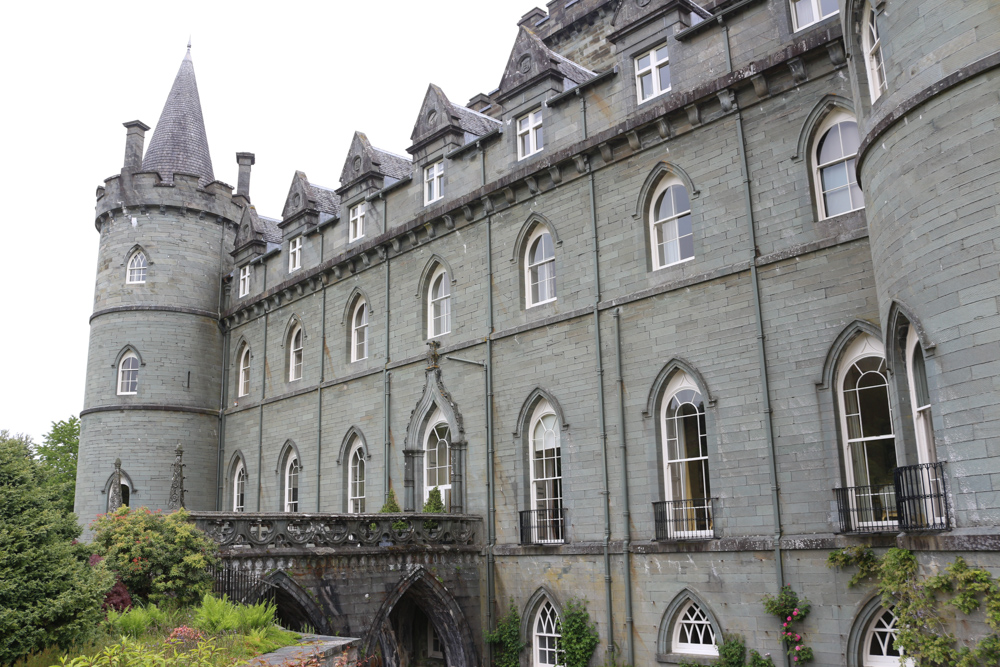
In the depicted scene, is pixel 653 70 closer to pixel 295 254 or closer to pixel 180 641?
pixel 180 641

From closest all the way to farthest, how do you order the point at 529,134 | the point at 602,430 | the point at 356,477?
the point at 602,430, the point at 529,134, the point at 356,477

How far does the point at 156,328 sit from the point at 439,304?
1325cm

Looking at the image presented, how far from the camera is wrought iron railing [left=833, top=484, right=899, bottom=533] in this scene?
44.8 ft

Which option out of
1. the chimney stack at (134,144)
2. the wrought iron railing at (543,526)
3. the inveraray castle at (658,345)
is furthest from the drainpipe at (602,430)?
the chimney stack at (134,144)

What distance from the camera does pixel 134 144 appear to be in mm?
32344

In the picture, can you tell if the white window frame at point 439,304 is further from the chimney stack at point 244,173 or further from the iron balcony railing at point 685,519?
the chimney stack at point 244,173

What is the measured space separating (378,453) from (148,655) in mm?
15392

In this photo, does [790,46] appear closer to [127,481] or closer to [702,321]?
[702,321]

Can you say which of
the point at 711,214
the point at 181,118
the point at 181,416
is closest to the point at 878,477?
the point at 711,214

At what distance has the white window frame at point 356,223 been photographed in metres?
26.2

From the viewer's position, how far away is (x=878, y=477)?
1391 centimetres

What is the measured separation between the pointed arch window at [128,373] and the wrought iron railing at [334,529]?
15.9m

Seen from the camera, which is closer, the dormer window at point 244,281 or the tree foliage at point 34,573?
the tree foliage at point 34,573

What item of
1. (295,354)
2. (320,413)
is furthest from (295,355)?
(320,413)
